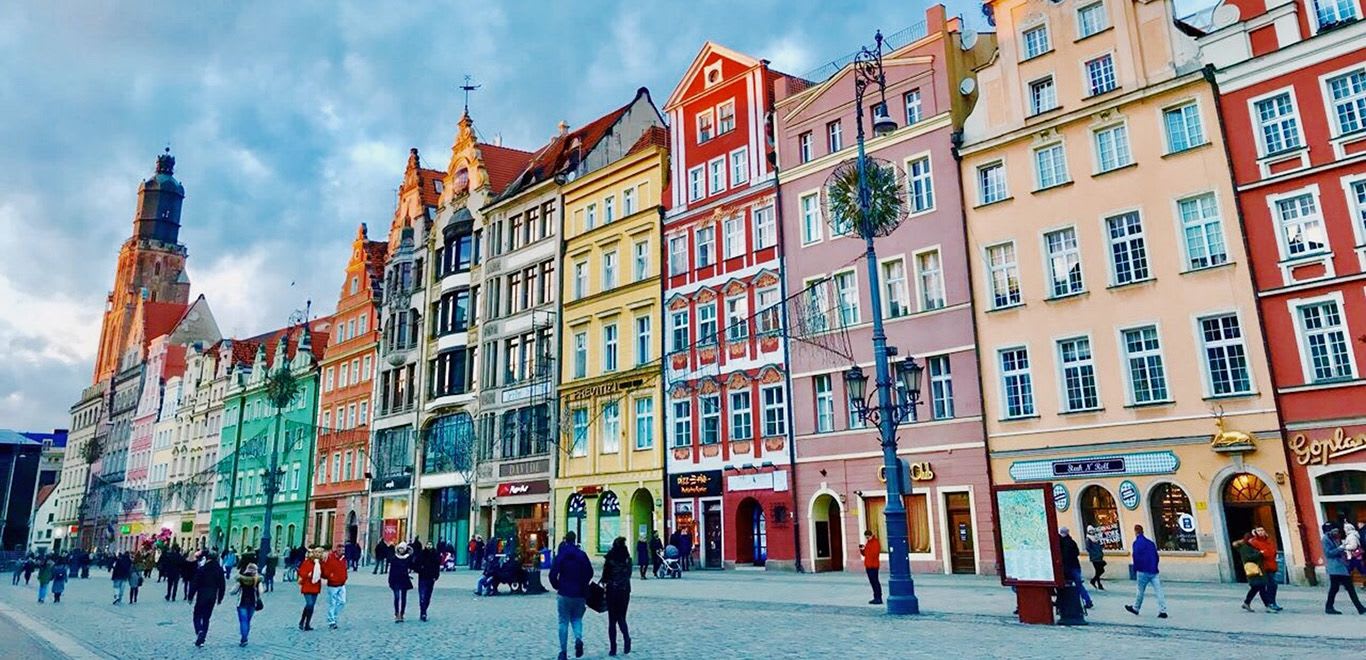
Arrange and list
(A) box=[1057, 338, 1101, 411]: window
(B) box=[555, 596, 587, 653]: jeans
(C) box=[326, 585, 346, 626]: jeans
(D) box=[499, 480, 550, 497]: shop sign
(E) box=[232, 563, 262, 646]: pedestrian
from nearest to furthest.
Answer: (B) box=[555, 596, 587, 653]: jeans → (E) box=[232, 563, 262, 646]: pedestrian → (C) box=[326, 585, 346, 626]: jeans → (A) box=[1057, 338, 1101, 411]: window → (D) box=[499, 480, 550, 497]: shop sign

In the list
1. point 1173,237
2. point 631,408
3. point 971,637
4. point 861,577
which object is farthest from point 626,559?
point 631,408

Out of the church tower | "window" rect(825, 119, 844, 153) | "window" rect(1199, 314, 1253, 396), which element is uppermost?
the church tower

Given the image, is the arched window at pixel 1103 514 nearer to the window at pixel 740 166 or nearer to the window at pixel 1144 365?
the window at pixel 1144 365

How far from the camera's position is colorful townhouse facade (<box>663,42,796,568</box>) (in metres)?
34.3

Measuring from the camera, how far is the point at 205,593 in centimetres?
1606

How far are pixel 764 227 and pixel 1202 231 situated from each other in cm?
1546

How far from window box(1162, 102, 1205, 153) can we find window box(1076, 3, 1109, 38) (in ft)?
12.0

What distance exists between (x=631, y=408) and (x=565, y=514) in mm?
6042

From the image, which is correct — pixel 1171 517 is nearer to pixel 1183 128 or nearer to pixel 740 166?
pixel 1183 128

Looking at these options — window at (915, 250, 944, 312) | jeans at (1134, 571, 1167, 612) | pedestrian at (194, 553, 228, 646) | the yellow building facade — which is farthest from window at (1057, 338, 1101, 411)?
pedestrian at (194, 553, 228, 646)

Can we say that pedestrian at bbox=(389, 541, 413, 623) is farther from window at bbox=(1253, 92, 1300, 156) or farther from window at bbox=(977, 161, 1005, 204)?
window at bbox=(1253, 92, 1300, 156)

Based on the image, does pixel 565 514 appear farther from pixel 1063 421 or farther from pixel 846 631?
pixel 846 631

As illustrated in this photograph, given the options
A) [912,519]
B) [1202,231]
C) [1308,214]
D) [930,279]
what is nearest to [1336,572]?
[1308,214]

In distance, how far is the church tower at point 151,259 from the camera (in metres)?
113
